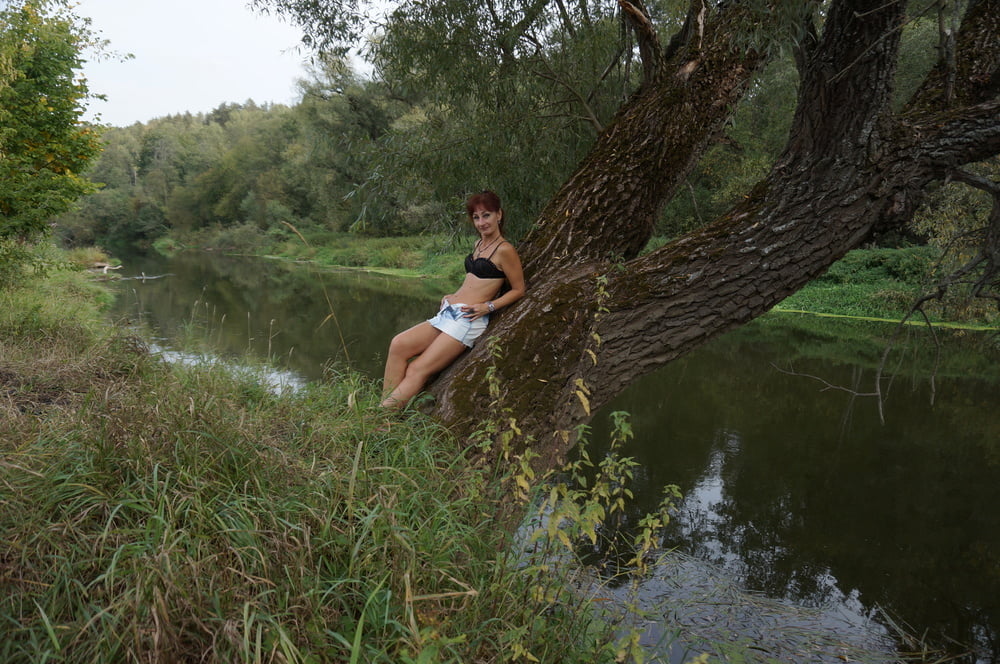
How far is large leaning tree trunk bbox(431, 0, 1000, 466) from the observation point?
2.51 meters

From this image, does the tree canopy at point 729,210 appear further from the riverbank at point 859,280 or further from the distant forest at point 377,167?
the riverbank at point 859,280

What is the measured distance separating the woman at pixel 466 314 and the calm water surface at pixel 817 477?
404 mm

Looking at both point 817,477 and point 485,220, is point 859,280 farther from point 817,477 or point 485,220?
point 485,220

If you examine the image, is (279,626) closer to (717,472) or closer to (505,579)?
(505,579)

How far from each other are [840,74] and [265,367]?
3.46 metres

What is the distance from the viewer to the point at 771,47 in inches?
104

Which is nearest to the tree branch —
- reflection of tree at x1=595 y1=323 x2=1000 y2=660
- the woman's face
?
the woman's face

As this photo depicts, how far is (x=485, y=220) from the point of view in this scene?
3.12 meters

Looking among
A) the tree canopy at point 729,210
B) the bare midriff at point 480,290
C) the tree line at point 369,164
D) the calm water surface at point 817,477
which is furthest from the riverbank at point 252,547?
the tree line at point 369,164

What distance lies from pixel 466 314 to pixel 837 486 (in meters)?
3.99

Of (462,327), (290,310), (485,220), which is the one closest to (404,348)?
(462,327)

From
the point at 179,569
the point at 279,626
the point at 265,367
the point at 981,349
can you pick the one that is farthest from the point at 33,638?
the point at 981,349

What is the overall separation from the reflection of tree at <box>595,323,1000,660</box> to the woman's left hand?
1.63m

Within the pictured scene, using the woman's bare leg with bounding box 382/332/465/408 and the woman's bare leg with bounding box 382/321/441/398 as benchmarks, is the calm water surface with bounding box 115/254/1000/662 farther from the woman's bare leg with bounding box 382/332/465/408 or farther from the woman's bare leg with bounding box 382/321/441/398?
the woman's bare leg with bounding box 382/332/465/408
